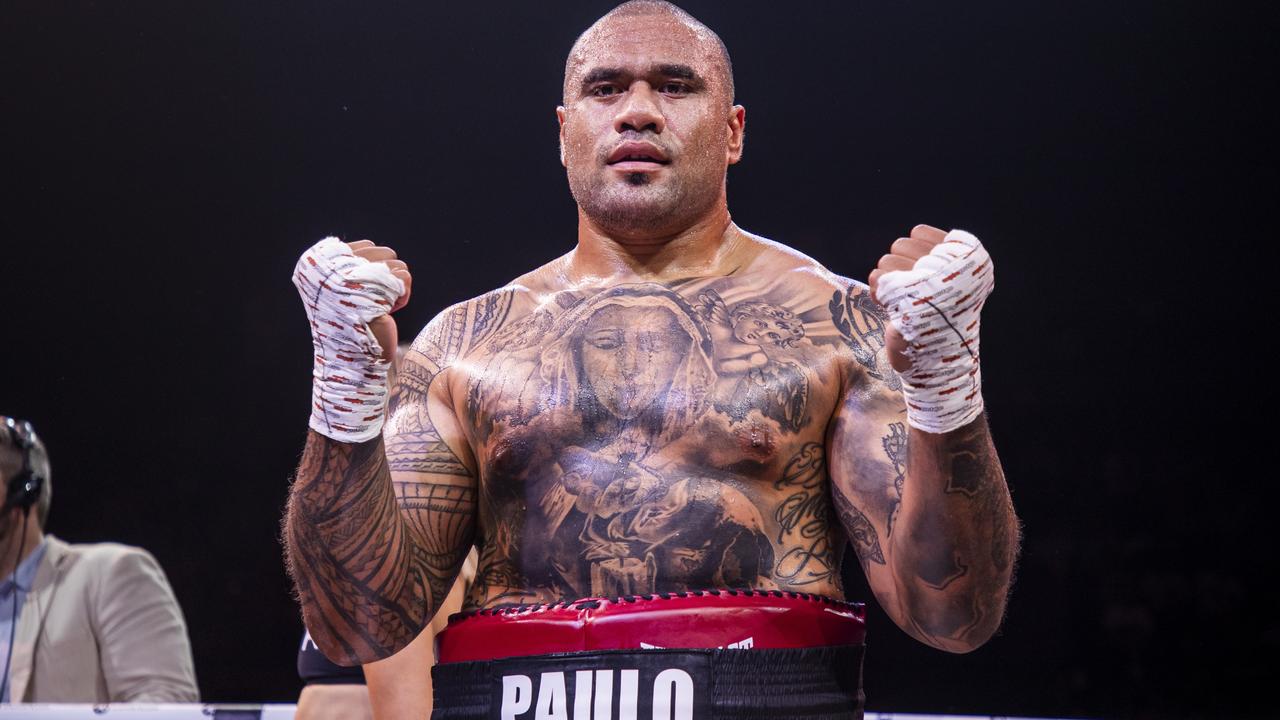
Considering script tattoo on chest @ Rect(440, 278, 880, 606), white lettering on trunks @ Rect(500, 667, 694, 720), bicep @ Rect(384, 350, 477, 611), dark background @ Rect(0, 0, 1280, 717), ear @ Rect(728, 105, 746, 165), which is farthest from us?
dark background @ Rect(0, 0, 1280, 717)

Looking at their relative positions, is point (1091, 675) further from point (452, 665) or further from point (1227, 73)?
point (452, 665)

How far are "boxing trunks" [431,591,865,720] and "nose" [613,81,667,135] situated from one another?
1.93 ft

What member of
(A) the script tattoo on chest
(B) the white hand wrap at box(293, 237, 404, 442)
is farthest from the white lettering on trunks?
(B) the white hand wrap at box(293, 237, 404, 442)

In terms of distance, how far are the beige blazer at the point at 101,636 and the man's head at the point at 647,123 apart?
145cm

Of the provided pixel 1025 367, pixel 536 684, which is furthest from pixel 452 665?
pixel 1025 367

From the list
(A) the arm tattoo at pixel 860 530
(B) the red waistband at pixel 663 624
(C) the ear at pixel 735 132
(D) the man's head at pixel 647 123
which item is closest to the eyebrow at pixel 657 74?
(D) the man's head at pixel 647 123

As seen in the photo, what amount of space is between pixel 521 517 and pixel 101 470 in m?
2.23

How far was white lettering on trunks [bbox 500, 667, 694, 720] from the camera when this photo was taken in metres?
1.29

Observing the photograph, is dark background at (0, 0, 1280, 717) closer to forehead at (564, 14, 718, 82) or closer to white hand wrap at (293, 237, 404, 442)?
forehead at (564, 14, 718, 82)

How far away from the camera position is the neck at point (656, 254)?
1.65 m

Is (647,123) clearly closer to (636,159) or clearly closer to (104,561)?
(636,159)

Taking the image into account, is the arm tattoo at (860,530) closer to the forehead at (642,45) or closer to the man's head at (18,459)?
the forehead at (642,45)

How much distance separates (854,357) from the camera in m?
1.50

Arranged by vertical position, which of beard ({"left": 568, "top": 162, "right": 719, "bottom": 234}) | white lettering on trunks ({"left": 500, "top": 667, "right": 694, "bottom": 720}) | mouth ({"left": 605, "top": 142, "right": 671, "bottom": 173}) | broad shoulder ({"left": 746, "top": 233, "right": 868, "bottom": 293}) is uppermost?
mouth ({"left": 605, "top": 142, "right": 671, "bottom": 173})
